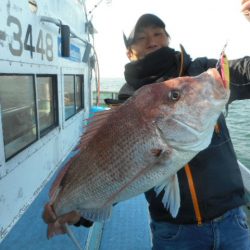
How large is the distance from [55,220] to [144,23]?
1399 millimetres

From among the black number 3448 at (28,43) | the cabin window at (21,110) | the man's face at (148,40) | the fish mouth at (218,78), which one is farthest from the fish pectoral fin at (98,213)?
the black number 3448 at (28,43)

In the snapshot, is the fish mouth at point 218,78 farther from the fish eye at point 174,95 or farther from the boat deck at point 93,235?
the boat deck at point 93,235

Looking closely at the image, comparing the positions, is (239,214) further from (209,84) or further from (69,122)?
(69,122)

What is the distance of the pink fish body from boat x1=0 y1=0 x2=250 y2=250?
822mm

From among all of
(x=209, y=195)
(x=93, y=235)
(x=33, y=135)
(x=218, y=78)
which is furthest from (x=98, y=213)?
(x=33, y=135)

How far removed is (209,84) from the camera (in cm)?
149

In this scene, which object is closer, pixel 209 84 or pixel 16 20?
pixel 209 84

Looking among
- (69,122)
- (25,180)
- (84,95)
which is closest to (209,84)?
(25,180)

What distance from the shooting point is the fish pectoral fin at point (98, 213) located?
5.70ft

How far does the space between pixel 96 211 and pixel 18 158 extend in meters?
1.57

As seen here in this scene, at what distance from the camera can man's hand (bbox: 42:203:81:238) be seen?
184 centimetres

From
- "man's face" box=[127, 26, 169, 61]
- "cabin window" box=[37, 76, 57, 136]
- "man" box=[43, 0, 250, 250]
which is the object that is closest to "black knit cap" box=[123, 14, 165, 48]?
"man's face" box=[127, 26, 169, 61]

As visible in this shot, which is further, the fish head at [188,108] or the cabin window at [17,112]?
the cabin window at [17,112]

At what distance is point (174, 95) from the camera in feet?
5.10
